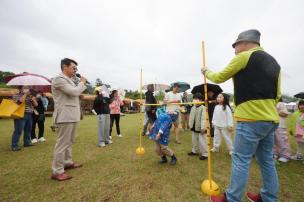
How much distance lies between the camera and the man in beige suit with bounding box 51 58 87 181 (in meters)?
3.59

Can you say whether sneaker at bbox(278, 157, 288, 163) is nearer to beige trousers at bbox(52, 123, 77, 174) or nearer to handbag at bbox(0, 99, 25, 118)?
beige trousers at bbox(52, 123, 77, 174)

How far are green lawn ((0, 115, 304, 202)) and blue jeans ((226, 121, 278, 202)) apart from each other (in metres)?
Answer: 0.74

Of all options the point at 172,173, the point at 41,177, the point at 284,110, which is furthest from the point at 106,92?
the point at 284,110

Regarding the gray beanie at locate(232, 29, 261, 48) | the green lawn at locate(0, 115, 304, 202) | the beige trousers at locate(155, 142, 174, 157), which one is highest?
the gray beanie at locate(232, 29, 261, 48)

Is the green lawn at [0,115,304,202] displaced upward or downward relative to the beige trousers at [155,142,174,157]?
downward

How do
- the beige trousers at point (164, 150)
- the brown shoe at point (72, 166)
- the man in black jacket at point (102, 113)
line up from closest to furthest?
1. the brown shoe at point (72, 166)
2. the beige trousers at point (164, 150)
3. the man in black jacket at point (102, 113)

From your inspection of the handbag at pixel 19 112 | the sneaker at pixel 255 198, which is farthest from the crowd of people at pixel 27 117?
the sneaker at pixel 255 198

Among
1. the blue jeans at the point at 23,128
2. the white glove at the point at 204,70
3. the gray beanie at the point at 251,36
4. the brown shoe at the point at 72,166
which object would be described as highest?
the gray beanie at the point at 251,36

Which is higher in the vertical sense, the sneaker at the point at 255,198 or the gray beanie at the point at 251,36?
the gray beanie at the point at 251,36

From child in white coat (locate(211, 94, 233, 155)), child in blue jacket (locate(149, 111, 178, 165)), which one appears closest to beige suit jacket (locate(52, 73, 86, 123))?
child in blue jacket (locate(149, 111, 178, 165))

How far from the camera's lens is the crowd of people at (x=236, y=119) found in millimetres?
2215

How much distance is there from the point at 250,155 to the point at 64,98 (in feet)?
11.7

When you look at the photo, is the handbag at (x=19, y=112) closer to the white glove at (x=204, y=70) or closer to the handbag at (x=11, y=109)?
the handbag at (x=11, y=109)

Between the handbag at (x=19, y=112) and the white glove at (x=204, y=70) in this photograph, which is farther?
the handbag at (x=19, y=112)
